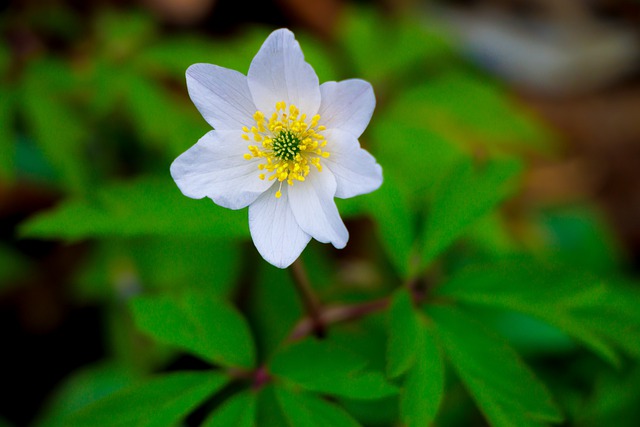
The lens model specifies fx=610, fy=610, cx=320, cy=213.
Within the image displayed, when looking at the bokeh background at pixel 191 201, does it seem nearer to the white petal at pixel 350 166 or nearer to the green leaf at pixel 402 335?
the green leaf at pixel 402 335

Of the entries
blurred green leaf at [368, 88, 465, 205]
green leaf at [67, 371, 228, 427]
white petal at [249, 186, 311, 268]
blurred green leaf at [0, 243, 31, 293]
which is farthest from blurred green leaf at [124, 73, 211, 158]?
blurred green leaf at [0, 243, 31, 293]

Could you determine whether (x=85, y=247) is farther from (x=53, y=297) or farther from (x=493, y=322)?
(x=493, y=322)

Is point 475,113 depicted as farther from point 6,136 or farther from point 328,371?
point 6,136

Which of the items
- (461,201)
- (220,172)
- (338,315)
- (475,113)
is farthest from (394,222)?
(475,113)

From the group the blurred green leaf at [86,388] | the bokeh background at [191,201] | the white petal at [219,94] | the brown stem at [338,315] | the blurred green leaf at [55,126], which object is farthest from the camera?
the blurred green leaf at [86,388]

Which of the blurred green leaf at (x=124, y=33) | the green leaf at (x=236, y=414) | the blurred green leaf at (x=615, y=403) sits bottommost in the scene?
the blurred green leaf at (x=615, y=403)

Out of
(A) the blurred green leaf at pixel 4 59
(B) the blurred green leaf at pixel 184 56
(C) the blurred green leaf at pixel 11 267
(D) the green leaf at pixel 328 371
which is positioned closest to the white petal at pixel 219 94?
(D) the green leaf at pixel 328 371
